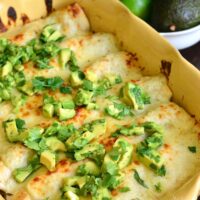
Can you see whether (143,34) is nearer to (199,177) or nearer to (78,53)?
(78,53)

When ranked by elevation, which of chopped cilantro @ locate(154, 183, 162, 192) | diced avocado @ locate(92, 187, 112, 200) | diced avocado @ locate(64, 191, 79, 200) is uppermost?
diced avocado @ locate(64, 191, 79, 200)

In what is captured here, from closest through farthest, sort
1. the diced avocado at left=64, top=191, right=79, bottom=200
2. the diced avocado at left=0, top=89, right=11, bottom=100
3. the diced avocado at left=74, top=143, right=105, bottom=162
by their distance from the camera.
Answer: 1. the diced avocado at left=64, top=191, right=79, bottom=200
2. the diced avocado at left=74, top=143, right=105, bottom=162
3. the diced avocado at left=0, top=89, right=11, bottom=100

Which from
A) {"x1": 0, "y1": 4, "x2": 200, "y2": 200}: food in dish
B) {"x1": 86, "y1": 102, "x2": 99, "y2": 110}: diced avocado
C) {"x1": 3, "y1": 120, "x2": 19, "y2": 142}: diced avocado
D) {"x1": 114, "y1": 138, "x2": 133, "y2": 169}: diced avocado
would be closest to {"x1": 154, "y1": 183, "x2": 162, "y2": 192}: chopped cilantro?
{"x1": 0, "y1": 4, "x2": 200, "y2": 200}: food in dish

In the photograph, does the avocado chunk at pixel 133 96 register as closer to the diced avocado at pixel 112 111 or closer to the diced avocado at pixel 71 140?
the diced avocado at pixel 112 111

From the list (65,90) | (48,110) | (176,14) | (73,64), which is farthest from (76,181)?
(176,14)

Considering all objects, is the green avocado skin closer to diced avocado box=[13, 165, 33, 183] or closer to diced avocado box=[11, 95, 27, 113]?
diced avocado box=[11, 95, 27, 113]

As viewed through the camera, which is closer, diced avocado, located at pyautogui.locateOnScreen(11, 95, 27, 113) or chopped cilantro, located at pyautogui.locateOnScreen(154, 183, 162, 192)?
chopped cilantro, located at pyautogui.locateOnScreen(154, 183, 162, 192)
